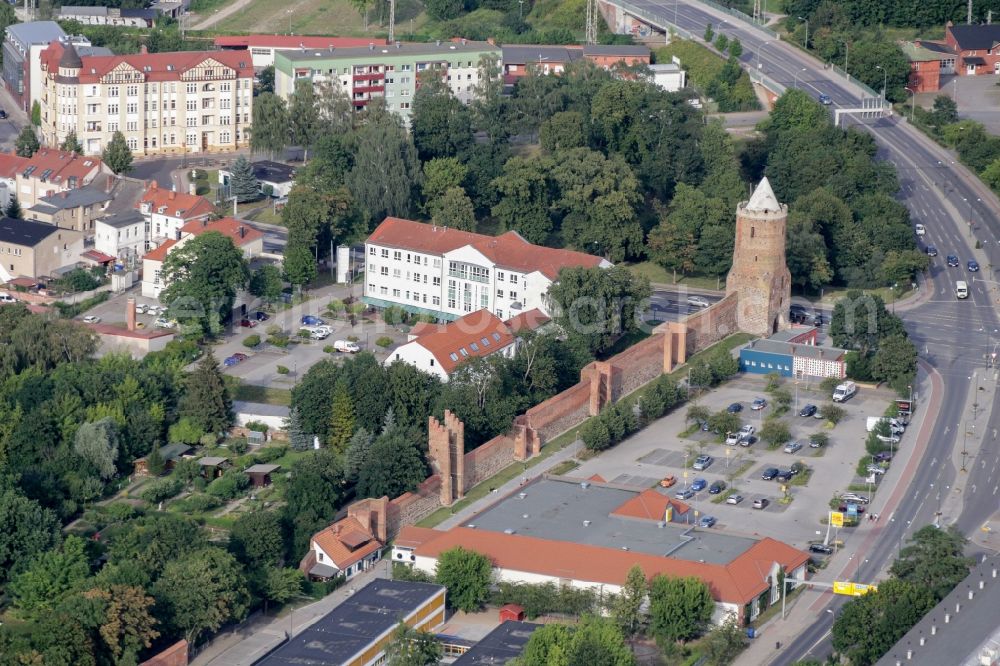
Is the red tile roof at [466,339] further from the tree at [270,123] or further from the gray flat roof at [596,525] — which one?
the tree at [270,123]

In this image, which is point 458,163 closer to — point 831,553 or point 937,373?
point 937,373

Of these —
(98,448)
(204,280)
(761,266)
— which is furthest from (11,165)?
(761,266)

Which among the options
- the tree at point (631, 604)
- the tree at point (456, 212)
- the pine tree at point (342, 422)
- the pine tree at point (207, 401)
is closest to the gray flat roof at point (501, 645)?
the tree at point (631, 604)

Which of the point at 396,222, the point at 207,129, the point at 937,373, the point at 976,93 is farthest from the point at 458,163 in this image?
the point at 976,93

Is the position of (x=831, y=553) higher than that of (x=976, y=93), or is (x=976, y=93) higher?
(x=976, y=93)

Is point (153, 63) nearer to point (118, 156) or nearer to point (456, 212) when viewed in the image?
point (118, 156)

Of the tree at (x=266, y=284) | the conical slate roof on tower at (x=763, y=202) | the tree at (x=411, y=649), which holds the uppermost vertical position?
the conical slate roof on tower at (x=763, y=202)
